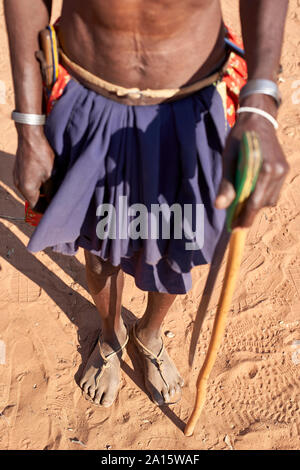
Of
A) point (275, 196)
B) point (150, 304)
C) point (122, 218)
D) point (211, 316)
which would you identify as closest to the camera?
point (275, 196)

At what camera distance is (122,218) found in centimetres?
135

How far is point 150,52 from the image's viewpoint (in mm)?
1167

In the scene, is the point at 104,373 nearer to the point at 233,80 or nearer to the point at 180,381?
the point at 180,381

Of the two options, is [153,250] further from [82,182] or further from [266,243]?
[266,243]

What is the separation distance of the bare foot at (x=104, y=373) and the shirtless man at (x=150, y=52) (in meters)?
0.94

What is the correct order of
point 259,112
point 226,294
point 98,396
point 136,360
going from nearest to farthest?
point 259,112, point 226,294, point 98,396, point 136,360

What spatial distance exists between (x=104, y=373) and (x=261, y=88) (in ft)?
4.82

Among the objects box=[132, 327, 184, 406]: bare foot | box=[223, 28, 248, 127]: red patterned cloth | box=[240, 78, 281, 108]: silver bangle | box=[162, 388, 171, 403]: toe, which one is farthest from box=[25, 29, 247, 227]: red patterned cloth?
box=[162, 388, 171, 403]: toe

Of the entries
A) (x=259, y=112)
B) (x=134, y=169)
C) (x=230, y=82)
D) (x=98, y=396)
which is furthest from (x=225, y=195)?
(x=98, y=396)

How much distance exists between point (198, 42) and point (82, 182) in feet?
1.61

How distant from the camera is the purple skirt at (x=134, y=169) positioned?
4.02ft

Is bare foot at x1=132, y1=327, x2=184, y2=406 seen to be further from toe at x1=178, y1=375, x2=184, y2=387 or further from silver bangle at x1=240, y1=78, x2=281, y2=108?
silver bangle at x1=240, y1=78, x2=281, y2=108

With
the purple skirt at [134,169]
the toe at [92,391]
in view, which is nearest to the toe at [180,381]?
the toe at [92,391]
